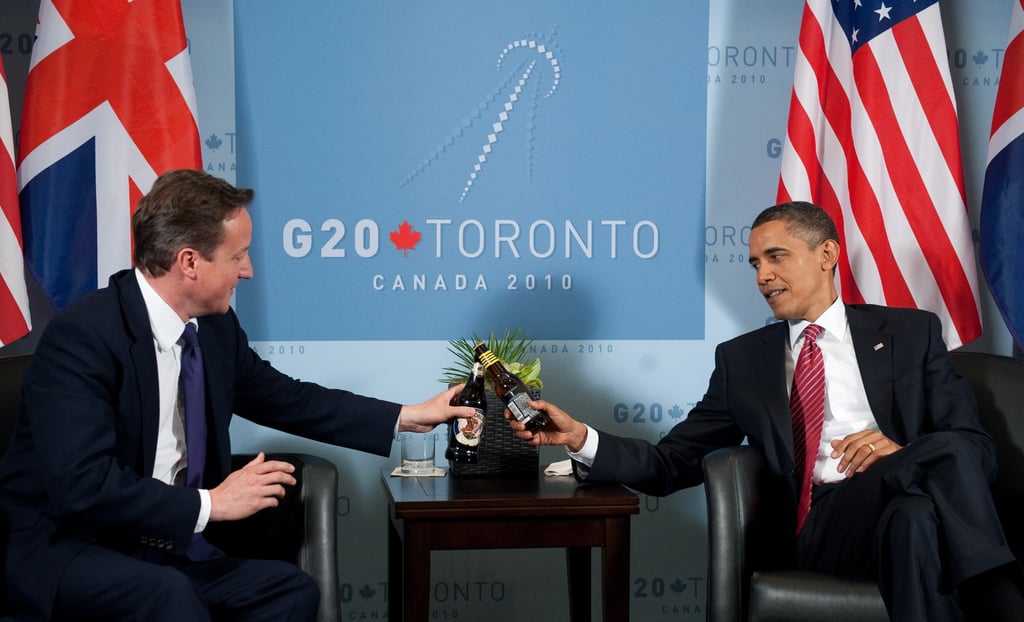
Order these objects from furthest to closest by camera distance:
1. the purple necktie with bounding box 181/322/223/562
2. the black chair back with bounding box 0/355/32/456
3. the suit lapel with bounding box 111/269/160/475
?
the black chair back with bounding box 0/355/32/456, the purple necktie with bounding box 181/322/223/562, the suit lapel with bounding box 111/269/160/475

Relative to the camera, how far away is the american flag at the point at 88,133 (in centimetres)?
320

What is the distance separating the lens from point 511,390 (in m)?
2.97

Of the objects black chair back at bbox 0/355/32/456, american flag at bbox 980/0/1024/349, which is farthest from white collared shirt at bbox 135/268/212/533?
american flag at bbox 980/0/1024/349

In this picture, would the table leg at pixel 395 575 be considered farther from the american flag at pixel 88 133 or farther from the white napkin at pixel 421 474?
the american flag at pixel 88 133

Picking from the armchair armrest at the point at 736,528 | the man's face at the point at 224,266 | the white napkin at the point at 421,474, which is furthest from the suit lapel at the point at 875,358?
the man's face at the point at 224,266

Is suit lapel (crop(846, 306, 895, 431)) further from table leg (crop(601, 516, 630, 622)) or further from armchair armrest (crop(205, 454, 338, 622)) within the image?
armchair armrest (crop(205, 454, 338, 622))

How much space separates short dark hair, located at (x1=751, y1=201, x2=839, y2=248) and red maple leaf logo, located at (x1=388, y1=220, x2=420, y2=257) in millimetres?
1120

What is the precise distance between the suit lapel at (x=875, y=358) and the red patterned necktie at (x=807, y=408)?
0.10 m

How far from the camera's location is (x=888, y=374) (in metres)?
2.96

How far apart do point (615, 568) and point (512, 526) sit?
28cm

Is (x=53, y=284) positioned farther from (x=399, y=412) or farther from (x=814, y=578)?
(x=814, y=578)

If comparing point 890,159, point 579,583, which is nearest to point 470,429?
point 579,583

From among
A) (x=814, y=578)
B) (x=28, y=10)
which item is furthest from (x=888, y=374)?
(x=28, y=10)

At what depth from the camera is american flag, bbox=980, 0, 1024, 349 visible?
11.2 feet
